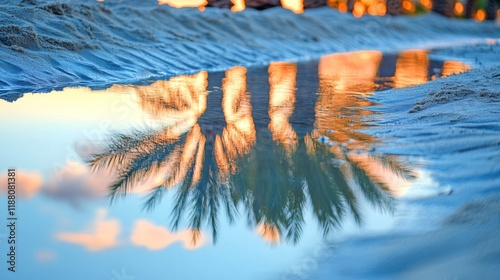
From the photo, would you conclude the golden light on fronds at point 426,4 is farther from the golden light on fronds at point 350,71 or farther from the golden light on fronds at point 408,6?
the golden light on fronds at point 350,71

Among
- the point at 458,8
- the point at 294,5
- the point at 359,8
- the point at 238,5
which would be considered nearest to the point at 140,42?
the point at 238,5

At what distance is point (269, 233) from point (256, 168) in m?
0.83

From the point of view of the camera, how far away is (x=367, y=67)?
9555mm

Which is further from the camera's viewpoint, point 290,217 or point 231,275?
point 290,217

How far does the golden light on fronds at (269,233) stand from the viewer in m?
2.18

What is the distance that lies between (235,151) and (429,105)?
1.72m

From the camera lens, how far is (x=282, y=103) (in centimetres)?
532

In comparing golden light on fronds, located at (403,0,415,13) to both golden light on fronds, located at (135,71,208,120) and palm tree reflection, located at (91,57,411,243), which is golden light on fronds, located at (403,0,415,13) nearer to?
golden light on fronds, located at (135,71,208,120)

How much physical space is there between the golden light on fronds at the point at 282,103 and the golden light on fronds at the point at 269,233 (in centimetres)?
117

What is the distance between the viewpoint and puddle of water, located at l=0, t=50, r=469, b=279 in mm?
2043

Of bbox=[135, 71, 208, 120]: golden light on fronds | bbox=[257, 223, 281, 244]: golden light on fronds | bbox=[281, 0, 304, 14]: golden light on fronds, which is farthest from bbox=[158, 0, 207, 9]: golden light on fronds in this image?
bbox=[257, 223, 281, 244]: golden light on fronds

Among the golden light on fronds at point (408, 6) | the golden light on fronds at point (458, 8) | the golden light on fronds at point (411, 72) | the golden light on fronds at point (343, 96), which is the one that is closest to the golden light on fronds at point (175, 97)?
the golden light on fronds at point (343, 96)

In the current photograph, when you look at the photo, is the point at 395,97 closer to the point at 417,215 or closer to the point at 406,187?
the point at 406,187

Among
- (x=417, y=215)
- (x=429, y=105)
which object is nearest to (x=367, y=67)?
(x=429, y=105)
